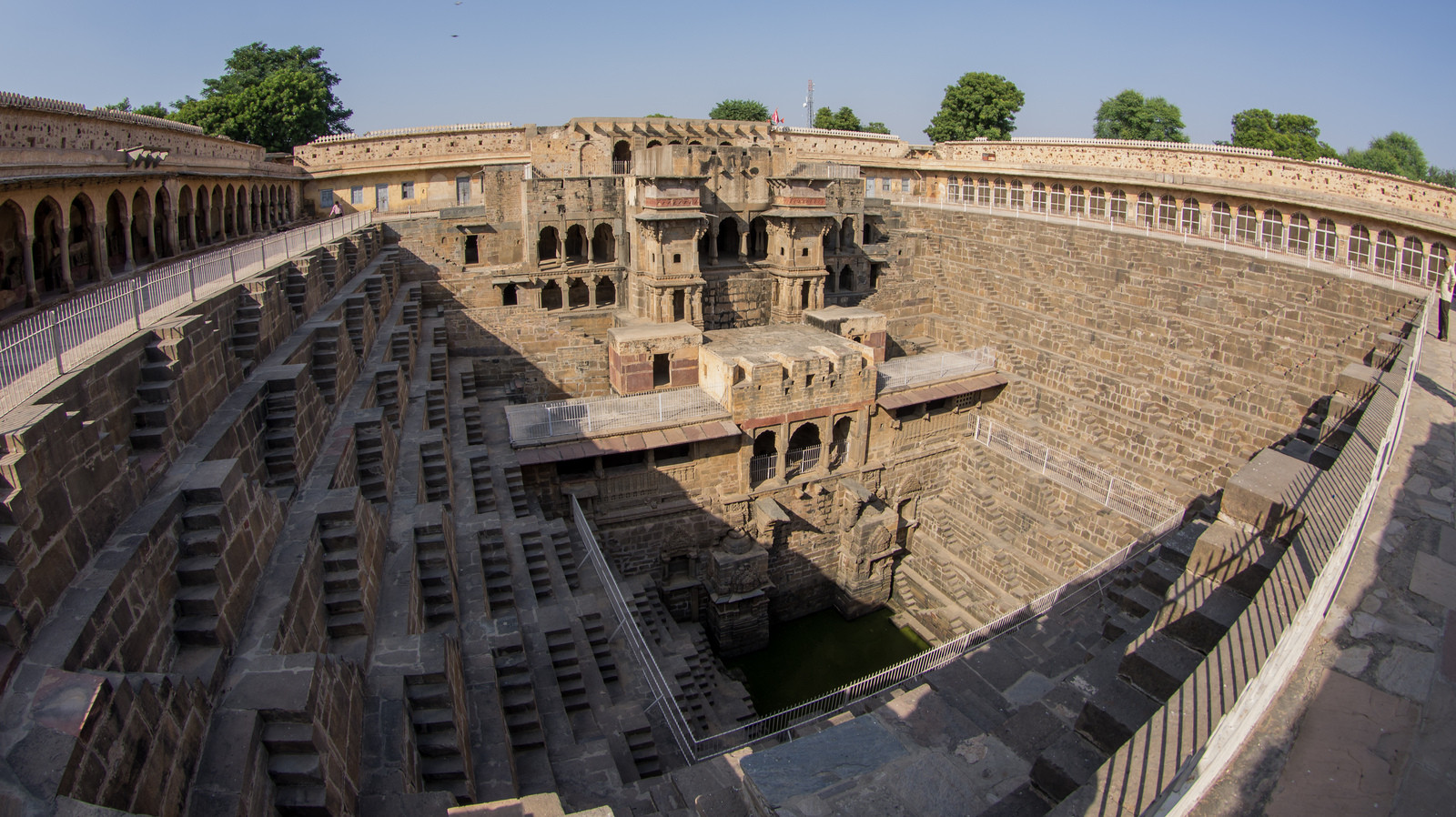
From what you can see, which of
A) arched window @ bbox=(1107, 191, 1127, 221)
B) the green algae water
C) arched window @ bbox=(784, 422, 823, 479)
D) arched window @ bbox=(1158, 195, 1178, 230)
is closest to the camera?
the green algae water

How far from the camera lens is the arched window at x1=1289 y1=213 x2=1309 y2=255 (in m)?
20.1

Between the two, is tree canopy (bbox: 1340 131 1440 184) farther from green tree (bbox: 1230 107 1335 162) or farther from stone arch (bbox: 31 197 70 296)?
stone arch (bbox: 31 197 70 296)

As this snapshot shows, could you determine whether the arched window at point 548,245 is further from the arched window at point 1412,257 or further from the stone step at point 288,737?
the arched window at point 1412,257

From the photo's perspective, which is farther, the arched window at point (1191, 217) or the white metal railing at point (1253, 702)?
the arched window at point (1191, 217)

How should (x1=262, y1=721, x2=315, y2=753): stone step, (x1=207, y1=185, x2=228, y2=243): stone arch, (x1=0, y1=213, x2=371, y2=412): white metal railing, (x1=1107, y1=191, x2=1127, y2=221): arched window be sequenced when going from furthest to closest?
(x1=1107, y1=191, x2=1127, y2=221): arched window → (x1=207, y1=185, x2=228, y2=243): stone arch → (x1=0, y1=213, x2=371, y2=412): white metal railing → (x1=262, y1=721, x2=315, y2=753): stone step

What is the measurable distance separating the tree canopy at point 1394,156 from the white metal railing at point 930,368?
223ft

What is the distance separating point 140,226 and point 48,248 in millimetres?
5488

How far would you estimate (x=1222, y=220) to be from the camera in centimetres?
2273

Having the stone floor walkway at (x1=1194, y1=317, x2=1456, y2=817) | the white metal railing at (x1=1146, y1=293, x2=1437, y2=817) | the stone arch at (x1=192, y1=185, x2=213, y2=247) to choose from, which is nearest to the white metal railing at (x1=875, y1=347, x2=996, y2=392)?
the stone floor walkway at (x1=1194, y1=317, x2=1456, y2=817)

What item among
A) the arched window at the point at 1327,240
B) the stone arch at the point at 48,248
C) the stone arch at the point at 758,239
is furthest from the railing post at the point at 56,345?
the arched window at the point at 1327,240

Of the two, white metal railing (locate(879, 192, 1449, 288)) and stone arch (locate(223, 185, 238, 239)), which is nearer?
white metal railing (locate(879, 192, 1449, 288))

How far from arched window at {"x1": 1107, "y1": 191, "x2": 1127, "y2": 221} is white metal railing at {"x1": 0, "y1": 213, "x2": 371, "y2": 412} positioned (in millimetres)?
25367

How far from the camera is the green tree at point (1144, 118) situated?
187ft

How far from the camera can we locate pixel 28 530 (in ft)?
15.9
